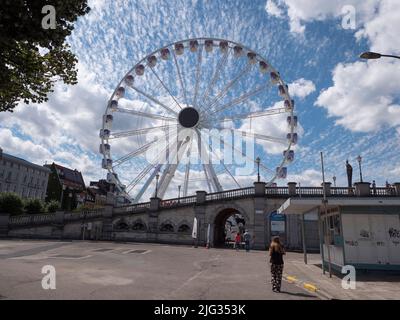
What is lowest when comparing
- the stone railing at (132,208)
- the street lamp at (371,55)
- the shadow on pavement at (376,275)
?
the shadow on pavement at (376,275)

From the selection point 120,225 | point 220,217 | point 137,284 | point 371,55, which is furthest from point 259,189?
point 137,284

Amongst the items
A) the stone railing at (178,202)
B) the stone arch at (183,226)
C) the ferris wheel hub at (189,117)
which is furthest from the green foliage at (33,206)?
the ferris wheel hub at (189,117)

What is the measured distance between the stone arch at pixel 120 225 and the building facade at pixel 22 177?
42465mm

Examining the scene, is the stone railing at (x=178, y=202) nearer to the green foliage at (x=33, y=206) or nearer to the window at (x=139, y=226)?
the window at (x=139, y=226)

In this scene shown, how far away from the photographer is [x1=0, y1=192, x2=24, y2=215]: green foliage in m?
46.1

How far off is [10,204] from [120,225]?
18.9m

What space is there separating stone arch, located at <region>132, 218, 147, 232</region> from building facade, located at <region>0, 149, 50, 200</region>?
44419 millimetres

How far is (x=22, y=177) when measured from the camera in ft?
260

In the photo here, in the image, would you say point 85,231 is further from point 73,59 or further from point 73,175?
point 73,175

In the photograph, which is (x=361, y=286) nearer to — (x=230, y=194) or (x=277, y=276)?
(x=277, y=276)

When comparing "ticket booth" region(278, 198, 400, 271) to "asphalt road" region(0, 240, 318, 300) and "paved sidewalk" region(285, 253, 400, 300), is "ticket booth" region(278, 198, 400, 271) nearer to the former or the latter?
"paved sidewalk" region(285, 253, 400, 300)

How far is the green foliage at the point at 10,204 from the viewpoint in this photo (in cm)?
4609
